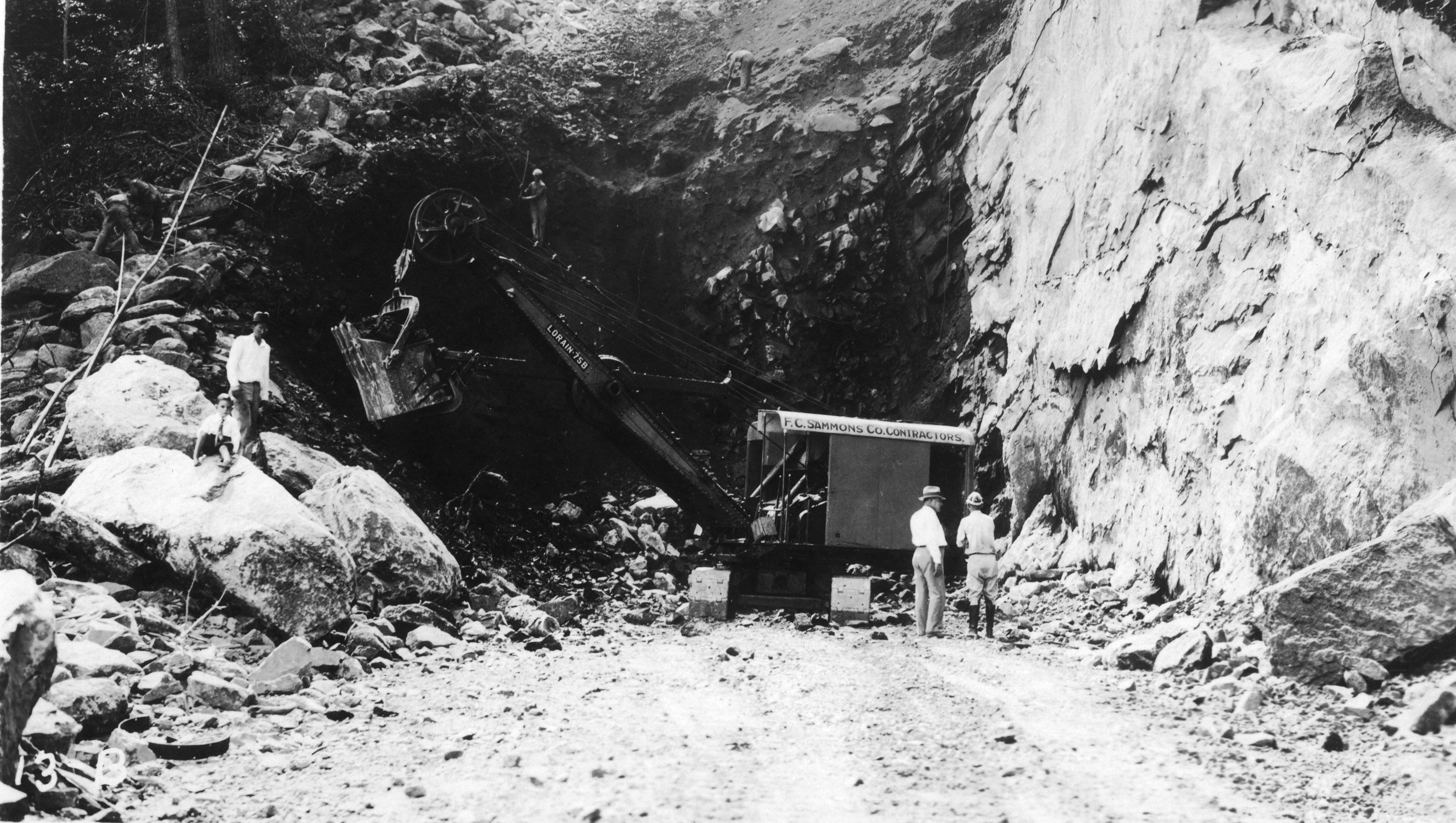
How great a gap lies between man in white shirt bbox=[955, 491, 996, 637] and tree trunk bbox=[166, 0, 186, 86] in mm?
11945

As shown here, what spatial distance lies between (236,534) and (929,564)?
561cm

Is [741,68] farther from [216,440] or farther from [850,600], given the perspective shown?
[216,440]

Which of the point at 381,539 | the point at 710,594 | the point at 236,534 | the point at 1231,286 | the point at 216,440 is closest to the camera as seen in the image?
the point at 236,534

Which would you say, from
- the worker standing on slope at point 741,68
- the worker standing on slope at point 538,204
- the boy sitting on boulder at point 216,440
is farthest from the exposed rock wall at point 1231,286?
the boy sitting on boulder at point 216,440

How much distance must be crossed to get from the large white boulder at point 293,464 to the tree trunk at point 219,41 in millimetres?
6718

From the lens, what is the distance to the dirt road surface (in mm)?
3914

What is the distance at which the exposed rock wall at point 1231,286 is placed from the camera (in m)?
6.07

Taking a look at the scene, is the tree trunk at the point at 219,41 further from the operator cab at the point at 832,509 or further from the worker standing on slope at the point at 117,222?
the operator cab at the point at 832,509

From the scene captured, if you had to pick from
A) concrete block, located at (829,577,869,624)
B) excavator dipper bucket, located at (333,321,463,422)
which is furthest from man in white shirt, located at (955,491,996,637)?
excavator dipper bucket, located at (333,321,463,422)

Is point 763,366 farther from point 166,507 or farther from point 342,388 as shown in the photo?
point 166,507

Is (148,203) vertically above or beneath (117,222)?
above

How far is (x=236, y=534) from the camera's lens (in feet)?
22.1

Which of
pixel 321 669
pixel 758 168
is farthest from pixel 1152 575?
pixel 758 168

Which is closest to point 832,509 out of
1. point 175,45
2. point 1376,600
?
point 1376,600
